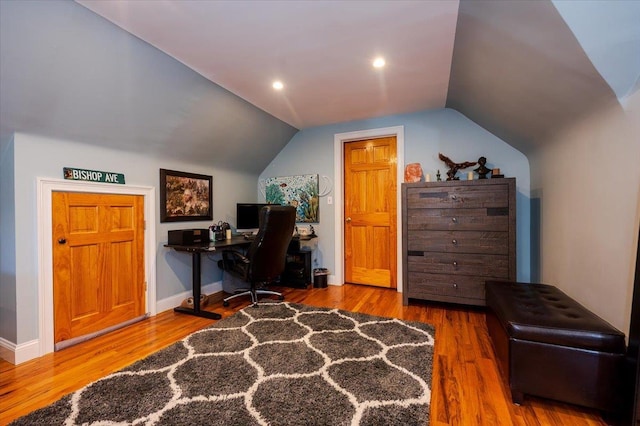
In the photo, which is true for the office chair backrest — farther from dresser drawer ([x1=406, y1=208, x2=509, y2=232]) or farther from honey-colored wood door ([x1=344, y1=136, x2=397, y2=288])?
dresser drawer ([x1=406, y1=208, x2=509, y2=232])

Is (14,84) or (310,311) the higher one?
(14,84)

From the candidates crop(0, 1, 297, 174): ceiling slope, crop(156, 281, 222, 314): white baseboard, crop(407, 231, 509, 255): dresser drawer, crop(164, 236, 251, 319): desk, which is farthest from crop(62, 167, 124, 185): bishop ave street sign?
crop(407, 231, 509, 255): dresser drawer

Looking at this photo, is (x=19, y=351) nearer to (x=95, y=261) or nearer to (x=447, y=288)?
(x=95, y=261)

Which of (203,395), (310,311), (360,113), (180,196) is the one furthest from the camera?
(360,113)

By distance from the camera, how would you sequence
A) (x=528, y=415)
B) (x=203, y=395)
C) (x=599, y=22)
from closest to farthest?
(x=599, y=22) → (x=528, y=415) → (x=203, y=395)

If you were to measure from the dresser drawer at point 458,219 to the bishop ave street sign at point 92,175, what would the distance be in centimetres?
291

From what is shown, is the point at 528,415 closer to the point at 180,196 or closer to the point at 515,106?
the point at 515,106

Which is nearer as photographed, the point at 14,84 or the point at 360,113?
the point at 14,84

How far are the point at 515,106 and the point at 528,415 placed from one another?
7.03 ft

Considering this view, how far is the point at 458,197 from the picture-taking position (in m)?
2.88

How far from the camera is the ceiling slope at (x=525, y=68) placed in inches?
55.1

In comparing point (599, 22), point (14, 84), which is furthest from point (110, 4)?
point (599, 22)

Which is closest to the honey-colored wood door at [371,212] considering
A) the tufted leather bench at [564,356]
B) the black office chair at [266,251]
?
the black office chair at [266,251]

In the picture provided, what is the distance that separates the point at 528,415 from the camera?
1.46 m
